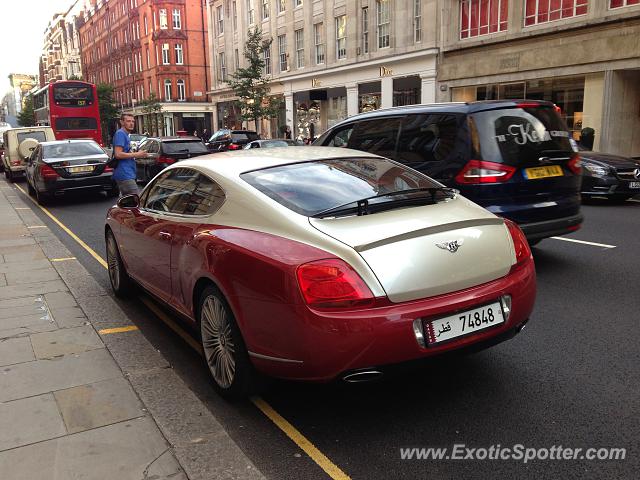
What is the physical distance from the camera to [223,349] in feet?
11.7

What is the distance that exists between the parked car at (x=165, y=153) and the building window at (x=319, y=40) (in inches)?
765

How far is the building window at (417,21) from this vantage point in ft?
91.2

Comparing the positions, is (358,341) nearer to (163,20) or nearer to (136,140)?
(136,140)

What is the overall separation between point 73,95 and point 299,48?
15.3 metres

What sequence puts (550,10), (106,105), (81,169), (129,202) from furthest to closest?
(106,105), (550,10), (81,169), (129,202)

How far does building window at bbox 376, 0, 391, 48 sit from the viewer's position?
97.7ft

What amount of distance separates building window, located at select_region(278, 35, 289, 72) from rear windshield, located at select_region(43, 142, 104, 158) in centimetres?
2593

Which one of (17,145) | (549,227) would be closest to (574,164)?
(549,227)

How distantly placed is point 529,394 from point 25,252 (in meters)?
7.27

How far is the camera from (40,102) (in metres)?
33.2

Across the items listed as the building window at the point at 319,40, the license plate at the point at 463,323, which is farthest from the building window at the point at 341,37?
the license plate at the point at 463,323

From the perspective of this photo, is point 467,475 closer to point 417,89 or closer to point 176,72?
point 417,89

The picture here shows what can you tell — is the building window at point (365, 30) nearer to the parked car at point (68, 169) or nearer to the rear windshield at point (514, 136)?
the parked car at point (68, 169)

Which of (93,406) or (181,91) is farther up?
(181,91)
